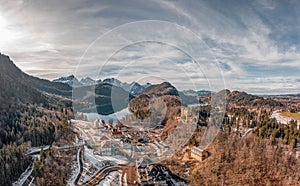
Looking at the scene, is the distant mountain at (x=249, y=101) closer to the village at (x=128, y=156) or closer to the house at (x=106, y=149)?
the village at (x=128, y=156)

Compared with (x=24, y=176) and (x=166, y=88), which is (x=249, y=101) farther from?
(x=24, y=176)

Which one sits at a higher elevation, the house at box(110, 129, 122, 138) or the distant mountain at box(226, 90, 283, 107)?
the distant mountain at box(226, 90, 283, 107)

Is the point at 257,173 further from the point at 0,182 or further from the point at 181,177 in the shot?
the point at 0,182

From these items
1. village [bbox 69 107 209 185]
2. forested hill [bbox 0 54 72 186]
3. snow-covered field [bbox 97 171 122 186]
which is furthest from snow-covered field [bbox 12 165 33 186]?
snow-covered field [bbox 97 171 122 186]

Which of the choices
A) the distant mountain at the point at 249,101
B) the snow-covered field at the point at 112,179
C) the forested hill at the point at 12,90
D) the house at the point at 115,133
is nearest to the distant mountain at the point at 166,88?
the snow-covered field at the point at 112,179

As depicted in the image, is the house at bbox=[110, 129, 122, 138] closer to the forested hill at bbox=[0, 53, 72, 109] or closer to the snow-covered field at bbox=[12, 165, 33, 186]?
the snow-covered field at bbox=[12, 165, 33, 186]

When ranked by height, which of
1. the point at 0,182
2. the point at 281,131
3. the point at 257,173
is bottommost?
the point at 0,182

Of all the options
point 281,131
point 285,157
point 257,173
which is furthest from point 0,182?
point 281,131

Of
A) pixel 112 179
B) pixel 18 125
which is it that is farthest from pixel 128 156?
pixel 18 125
